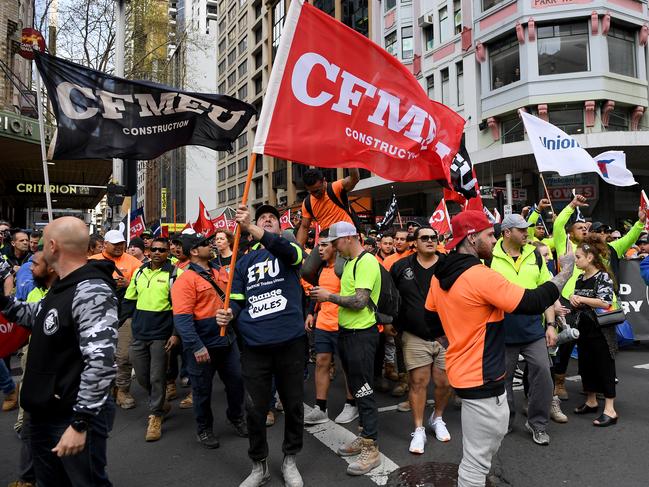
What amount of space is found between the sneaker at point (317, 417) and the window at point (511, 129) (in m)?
20.1

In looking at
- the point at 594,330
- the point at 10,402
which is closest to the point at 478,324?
the point at 594,330

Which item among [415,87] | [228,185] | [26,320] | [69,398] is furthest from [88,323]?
[228,185]

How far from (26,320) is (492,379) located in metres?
3.03

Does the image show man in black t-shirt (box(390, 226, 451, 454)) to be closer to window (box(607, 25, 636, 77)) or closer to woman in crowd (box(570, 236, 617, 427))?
woman in crowd (box(570, 236, 617, 427))

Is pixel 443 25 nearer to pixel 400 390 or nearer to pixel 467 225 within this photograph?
pixel 400 390

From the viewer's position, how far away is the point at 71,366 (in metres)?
2.61

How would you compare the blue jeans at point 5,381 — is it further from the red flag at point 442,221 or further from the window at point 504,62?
the window at point 504,62

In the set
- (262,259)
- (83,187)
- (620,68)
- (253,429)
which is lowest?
(253,429)

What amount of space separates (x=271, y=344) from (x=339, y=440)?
64.2 inches

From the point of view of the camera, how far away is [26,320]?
3352 millimetres

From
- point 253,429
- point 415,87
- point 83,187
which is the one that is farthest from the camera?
point 83,187

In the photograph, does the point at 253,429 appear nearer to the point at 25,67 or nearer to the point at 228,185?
the point at 25,67

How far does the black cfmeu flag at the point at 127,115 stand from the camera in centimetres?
548

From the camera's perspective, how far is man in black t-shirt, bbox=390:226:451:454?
15.2 feet
